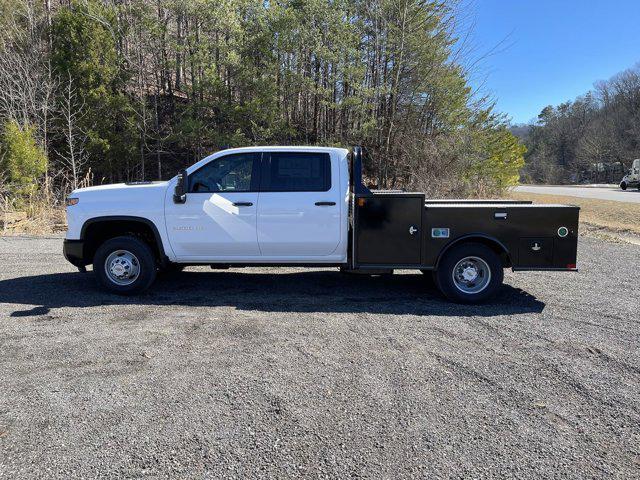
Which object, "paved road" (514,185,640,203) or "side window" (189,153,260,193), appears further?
"paved road" (514,185,640,203)

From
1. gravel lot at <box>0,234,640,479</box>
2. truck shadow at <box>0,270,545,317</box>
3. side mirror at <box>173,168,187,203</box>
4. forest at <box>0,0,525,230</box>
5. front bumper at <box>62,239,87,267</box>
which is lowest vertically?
gravel lot at <box>0,234,640,479</box>

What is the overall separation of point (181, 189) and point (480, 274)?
4156mm

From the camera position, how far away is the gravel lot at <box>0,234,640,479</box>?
8.86 ft

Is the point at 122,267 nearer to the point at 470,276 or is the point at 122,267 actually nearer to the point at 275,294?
the point at 275,294

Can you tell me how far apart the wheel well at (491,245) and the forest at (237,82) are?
11493mm

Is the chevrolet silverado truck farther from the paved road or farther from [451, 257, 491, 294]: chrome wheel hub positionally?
the paved road

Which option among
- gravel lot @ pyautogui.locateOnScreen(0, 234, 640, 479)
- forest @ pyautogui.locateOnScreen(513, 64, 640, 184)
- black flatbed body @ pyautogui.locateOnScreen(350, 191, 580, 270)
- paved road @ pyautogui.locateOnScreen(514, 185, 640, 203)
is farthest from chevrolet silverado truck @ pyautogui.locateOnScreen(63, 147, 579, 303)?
forest @ pyautogui.locateOnScreen(513, 64, 640, 184)

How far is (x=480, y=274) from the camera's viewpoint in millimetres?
5977

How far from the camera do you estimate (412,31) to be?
17625mm

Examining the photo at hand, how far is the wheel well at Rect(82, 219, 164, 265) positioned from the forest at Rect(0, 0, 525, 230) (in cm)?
1112

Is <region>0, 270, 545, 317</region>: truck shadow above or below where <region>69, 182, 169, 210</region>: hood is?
below

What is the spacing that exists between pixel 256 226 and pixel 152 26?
578 inches

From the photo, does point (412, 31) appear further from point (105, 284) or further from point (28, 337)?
point (28, 337)

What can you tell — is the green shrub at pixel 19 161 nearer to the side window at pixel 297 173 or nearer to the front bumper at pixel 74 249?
the front bumper at pixel 74 249
